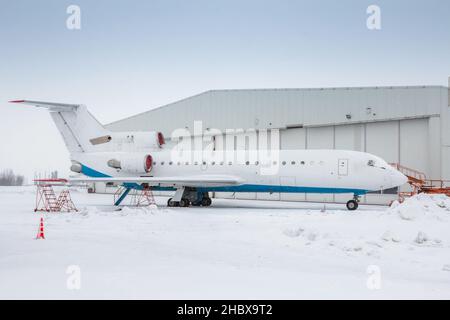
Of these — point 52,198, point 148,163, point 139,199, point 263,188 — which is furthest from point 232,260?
point 52,198

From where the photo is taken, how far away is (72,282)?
249 inches

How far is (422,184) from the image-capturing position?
23.5 m

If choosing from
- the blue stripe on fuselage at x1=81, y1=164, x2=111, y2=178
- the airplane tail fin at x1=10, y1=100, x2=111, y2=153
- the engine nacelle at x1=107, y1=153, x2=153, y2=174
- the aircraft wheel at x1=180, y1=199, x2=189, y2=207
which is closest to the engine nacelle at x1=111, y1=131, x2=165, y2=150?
the airplane tail fin at x1=10, y1=100, x2=111, y2=153

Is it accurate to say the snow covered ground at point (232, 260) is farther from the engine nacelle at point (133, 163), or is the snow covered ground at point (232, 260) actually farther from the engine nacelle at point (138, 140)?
the engine nacelle at point (138, 140)

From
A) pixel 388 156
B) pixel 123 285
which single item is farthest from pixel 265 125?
pixel 123 285

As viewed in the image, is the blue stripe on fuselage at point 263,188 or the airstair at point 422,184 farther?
the airstair at point 422,184

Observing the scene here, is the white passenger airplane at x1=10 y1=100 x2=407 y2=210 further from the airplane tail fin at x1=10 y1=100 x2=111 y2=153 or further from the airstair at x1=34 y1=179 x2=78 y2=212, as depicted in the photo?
the airstair at x1=34 y1=179 x2=78 y2=212

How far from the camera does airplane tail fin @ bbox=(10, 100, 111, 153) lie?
25484mm

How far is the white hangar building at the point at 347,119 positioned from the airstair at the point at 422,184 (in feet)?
1.35

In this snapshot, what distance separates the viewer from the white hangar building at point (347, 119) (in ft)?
81.4

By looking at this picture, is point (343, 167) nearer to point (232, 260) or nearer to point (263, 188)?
point (263, 188)

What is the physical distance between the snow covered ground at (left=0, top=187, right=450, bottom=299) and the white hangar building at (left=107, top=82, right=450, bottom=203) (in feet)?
43.1

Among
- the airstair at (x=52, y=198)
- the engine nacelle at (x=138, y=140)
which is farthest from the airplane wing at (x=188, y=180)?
the engine nacelle at (x=138, y=140)
